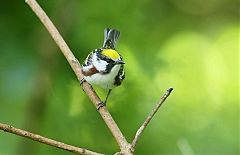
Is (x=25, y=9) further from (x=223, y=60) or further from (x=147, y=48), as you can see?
A: (x=223, y=60)

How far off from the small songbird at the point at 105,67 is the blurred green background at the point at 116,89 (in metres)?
0.09

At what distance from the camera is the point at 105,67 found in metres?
2.10

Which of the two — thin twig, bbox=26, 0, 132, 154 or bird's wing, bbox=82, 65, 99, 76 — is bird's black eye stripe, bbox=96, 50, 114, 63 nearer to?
bird's wing, bbox=82, 65, 99, 76

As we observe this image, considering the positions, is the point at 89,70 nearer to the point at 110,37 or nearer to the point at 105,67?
the point at 105,67

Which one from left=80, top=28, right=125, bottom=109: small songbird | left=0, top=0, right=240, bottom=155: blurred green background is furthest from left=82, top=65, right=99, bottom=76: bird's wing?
left=0, top=0, right=240, bottom=155: blurred green background

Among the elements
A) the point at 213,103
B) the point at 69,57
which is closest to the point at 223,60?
the point at 213,103

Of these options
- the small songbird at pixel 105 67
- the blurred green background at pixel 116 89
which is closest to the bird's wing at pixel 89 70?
the small songbird at pixel 105 67

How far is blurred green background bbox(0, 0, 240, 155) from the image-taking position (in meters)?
2.10

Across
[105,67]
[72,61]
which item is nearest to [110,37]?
[105,67]

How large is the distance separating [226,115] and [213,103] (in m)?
0.16

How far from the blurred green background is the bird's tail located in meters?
0.07

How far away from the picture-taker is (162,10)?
2.83m

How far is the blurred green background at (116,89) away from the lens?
6.89 feet

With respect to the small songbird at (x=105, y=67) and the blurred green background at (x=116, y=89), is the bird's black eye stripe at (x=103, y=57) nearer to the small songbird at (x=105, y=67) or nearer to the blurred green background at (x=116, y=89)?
the small songbird at (x=105, y=67)
